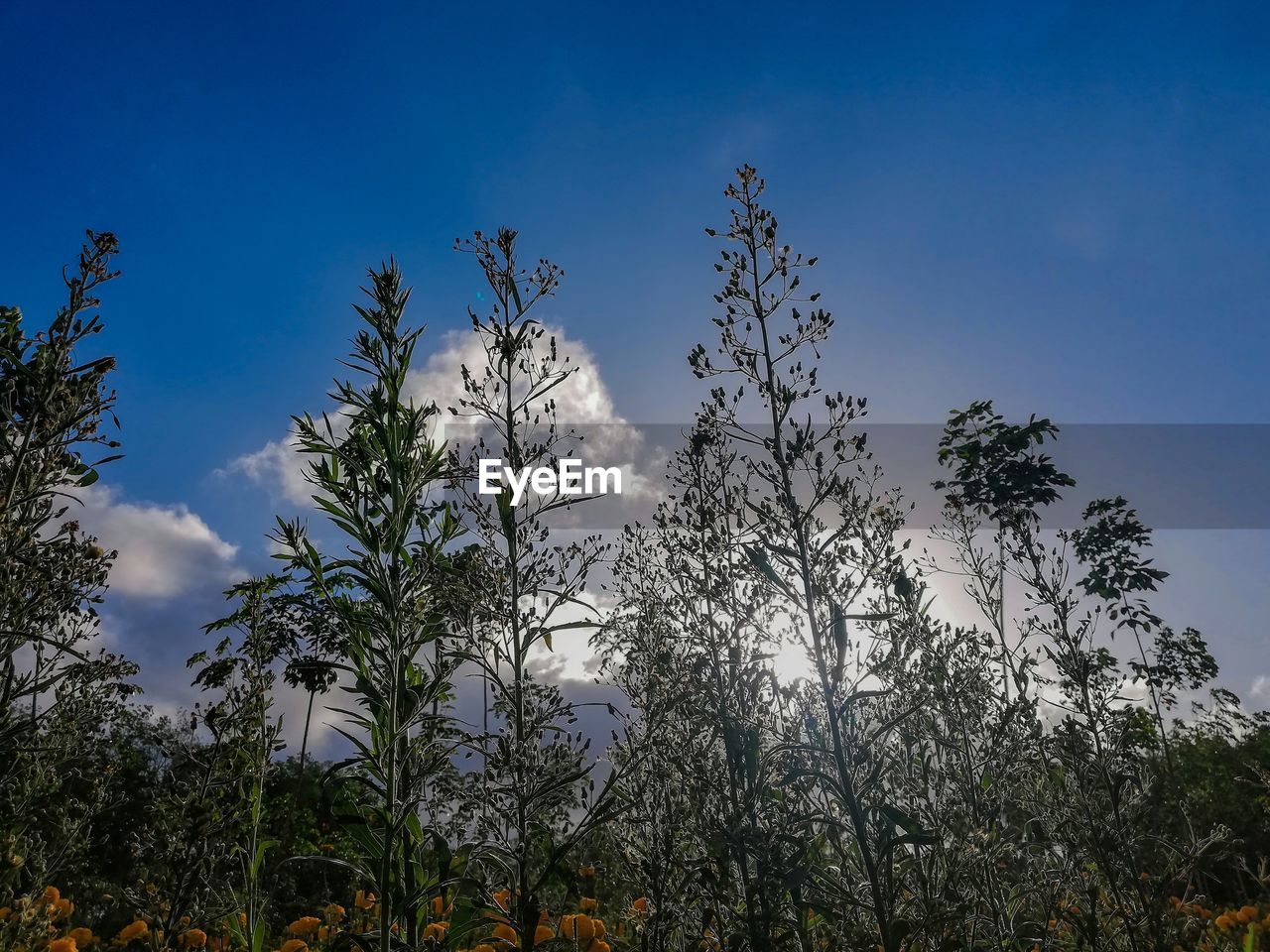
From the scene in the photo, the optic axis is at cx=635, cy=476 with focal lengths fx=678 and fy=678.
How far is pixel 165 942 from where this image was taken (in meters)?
3.15

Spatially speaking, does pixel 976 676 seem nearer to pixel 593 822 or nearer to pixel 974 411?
pixel 593 822

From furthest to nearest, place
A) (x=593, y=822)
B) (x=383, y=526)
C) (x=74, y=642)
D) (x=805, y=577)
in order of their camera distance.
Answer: (x=74, y=642)
(x=805, y=577)
(x=383, y=526)
(x=593, y=822)

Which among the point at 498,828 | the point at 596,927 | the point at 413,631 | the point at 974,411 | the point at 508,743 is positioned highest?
the point at 974,411

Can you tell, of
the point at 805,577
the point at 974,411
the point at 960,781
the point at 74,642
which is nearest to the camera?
the point at 805,577

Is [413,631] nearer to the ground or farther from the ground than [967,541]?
nearer to the ground

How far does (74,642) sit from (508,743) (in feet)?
15.7

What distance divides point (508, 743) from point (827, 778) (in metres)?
1.62

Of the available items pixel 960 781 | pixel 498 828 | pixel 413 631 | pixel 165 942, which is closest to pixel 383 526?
pixel 413 631

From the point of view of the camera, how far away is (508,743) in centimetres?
356

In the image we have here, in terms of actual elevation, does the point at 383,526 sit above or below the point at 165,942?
above

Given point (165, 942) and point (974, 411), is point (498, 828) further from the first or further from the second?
point (974, 411)

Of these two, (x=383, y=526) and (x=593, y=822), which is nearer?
(x=593, y=822)

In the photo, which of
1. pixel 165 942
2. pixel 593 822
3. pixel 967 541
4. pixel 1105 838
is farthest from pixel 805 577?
pixel 967 541

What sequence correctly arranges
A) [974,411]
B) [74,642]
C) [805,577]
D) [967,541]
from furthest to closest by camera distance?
[974,411]
[967,541]
[74,642]
[805,577]
